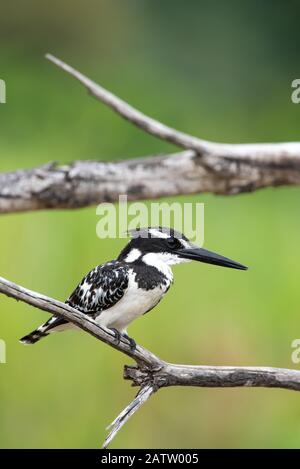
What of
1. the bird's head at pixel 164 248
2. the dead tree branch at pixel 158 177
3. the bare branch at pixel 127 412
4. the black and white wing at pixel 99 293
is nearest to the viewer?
the bare branch at pixel 127 412

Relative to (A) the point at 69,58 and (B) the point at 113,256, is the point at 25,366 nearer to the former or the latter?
(B) the point at 113,256

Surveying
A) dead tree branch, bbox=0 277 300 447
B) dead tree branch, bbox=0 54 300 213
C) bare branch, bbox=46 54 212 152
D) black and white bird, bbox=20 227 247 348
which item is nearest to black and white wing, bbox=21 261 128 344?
black and white bird, bbox=20 227 247 348

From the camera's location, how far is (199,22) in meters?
5.14

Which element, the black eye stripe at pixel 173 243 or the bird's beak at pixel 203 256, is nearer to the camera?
the bird's beak at pixel 203 256

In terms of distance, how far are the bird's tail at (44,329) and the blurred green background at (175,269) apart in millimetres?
423

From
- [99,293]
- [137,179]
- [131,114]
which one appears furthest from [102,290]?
[137,179]

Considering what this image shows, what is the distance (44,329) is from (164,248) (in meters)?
0.28

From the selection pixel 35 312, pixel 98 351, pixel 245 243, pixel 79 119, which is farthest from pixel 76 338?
pixel 79 119

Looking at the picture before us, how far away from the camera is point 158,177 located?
2.40 meters

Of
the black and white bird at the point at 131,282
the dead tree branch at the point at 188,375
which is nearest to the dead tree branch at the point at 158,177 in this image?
the black and white bird at the point at 131,282

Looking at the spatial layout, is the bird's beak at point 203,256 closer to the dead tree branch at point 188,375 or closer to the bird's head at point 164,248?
the bird's head at point 164,248

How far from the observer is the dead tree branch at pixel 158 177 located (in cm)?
235

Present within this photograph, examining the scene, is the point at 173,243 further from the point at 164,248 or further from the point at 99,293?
the point at 99,293

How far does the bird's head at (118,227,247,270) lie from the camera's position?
5.98ft
